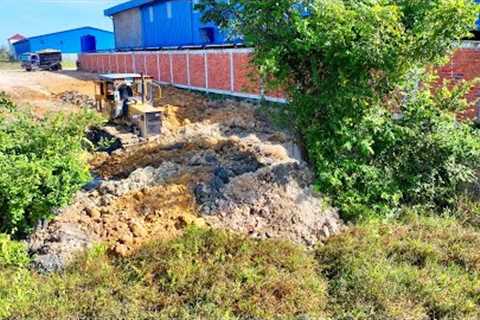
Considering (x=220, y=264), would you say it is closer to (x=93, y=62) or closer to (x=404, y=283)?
(x=404, y=283)

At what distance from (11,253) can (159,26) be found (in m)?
25.3

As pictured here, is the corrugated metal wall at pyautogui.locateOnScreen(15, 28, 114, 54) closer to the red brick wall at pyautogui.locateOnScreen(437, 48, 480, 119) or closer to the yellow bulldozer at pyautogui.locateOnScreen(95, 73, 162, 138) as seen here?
the yellow bulldozer at pyautogui.locateOnScreen(95, 73, 162, 138)

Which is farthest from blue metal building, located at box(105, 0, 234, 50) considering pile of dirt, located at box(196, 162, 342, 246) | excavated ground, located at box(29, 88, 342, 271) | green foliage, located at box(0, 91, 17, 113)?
pile of dirt, located at box(196, 162, 342, 246)

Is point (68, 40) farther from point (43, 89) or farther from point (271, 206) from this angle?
point (271, 206)

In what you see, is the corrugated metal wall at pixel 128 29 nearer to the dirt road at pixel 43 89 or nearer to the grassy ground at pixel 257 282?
the dirt road at pixel 43 89

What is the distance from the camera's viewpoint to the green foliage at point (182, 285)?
567cm

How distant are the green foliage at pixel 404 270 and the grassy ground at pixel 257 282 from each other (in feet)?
0.04

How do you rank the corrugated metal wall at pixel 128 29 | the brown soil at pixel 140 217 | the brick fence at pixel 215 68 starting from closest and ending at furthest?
1. the brown soil at pixel 140 217
2. the brick fence at pixel 215 68
3. the corrugated metal wall at pixel 128 29

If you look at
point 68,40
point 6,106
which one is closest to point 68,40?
point 68,40

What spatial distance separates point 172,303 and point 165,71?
22.4 meters

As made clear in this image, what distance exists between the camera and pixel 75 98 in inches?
995

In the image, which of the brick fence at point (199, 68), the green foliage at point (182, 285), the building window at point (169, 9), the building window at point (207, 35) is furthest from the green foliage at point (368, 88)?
the building window at point (169, 9)

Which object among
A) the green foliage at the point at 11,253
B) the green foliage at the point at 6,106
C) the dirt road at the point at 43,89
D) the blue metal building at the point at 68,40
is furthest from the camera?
the blue metal building at the point at 68,40

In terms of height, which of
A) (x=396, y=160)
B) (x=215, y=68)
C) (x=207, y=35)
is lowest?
(x=396, y=160)
